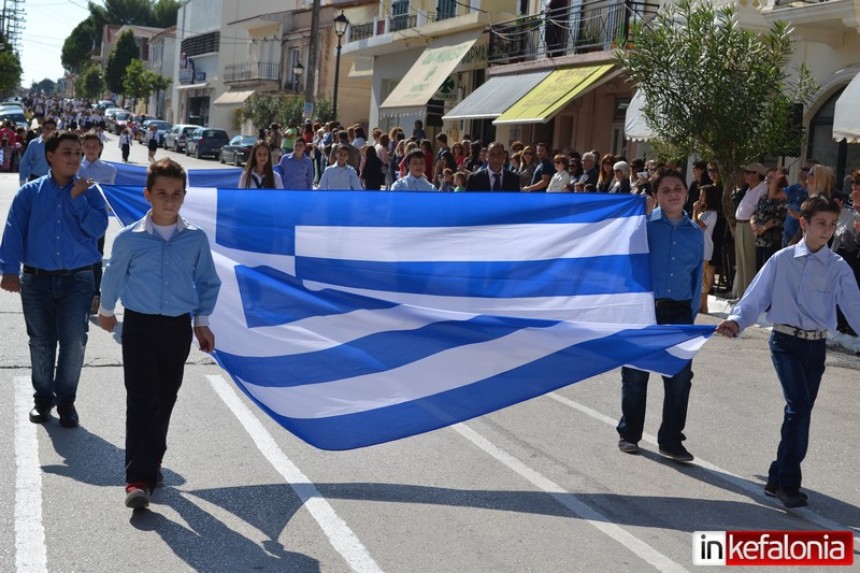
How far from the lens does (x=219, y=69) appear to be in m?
77.4

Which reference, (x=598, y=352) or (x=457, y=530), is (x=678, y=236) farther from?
(x=457, y=530)

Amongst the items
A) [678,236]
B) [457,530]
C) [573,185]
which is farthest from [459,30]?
[457,530]

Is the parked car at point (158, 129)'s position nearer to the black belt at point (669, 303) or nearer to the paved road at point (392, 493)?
the paved road at point (392, 493)

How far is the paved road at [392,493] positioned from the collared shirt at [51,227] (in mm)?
1104

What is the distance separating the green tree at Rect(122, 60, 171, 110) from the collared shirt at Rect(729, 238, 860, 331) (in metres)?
95.4

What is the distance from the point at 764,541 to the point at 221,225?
3657mm

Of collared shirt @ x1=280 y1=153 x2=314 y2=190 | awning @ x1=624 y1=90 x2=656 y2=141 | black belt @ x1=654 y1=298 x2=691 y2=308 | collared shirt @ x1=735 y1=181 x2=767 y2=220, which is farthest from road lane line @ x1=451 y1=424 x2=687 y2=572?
awning @ x1=624 y1=90 x2=656 y2=141

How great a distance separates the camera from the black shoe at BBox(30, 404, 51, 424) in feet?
24.9

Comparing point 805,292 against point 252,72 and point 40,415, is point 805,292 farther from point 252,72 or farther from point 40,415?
A: point 252,72

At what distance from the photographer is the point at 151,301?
5934 millimetres

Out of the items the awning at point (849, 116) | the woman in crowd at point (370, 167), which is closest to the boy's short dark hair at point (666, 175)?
the awning at point (849, 116)

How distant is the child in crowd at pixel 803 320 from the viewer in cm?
672

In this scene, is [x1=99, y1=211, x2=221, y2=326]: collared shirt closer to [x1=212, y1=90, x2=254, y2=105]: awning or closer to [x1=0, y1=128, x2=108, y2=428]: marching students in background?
[x1=0, y1=128, x2=108, y2=428]: marching students in background

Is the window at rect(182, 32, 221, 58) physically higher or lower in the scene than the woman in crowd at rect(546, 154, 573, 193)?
higher
